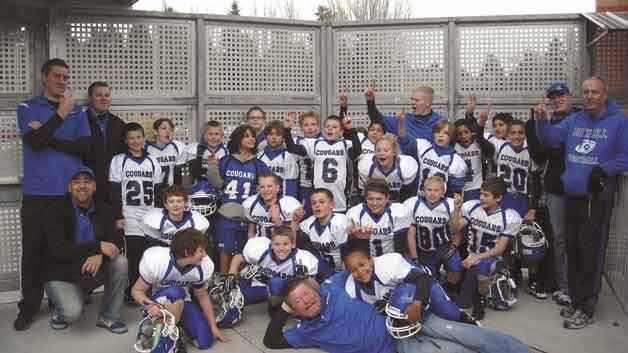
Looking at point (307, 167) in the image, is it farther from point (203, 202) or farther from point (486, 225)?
point (486, 225)

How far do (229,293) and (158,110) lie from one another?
251cm

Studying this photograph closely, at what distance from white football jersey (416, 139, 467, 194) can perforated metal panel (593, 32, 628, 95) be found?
2.18 meters

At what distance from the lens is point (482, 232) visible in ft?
19.4

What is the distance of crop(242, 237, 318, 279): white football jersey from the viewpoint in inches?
213

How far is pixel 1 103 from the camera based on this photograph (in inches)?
Answer: 247

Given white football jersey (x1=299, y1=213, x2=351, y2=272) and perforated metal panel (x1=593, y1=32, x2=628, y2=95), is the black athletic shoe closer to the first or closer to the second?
white football jersey (x1=299, y1=213, x2=351, y2=272)

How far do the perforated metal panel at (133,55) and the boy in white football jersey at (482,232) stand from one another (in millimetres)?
3187

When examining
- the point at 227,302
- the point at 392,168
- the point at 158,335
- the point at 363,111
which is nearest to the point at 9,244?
the point at 227,302

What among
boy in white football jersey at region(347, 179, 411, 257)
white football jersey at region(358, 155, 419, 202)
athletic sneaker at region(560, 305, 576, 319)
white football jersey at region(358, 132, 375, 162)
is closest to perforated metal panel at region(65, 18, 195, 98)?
white football jersey at region(358, 132, 375, 162)

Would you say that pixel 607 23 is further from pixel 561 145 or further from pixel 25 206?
pixel 25 206

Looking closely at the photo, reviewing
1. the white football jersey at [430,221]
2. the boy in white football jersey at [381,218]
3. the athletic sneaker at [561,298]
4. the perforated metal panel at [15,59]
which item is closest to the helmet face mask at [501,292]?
the athletic sneaker at [561,298]

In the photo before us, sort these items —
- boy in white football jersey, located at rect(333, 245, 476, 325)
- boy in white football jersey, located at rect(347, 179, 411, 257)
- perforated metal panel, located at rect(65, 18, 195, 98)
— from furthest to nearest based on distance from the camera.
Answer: perforated metal panel, located at rect(65, 18, 195, 98) < boy in white football jersey, located at rect(347, 179, 411, 257) < boy in white football jersey, located at rect(333, 245, 476, 325)

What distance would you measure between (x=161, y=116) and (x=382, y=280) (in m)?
3.28

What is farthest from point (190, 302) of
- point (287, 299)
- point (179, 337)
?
point (287, 299)
